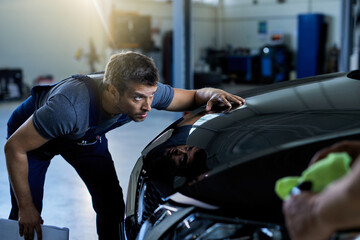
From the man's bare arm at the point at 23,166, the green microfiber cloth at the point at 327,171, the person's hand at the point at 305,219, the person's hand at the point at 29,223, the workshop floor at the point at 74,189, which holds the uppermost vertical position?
the green microfiber cloth at the point at 327,171

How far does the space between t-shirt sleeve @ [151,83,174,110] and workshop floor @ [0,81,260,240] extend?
93 centimetres

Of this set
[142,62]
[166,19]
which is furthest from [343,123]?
[166,19]

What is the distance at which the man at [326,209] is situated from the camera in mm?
663

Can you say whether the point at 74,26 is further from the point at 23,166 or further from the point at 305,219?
the point at 305,219

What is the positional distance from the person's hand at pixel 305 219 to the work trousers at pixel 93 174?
143 cm

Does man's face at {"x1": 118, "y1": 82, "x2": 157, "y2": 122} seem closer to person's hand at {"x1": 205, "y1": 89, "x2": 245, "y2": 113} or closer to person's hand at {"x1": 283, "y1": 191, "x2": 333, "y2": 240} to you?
person's hand at {"x1": 205, "y1": 89, "x2": 245, "y2": 113}

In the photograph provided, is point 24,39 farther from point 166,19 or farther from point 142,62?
point 142,62

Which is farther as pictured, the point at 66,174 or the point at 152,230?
the point at 66,174

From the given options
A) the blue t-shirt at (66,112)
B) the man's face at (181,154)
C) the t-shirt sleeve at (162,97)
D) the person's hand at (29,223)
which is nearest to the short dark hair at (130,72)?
the blue t-shirt at (66,112)

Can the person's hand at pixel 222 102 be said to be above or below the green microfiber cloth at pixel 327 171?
below

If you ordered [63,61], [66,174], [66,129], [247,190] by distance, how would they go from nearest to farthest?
[247,190] → [66,129] → [66,174] → [63,61]

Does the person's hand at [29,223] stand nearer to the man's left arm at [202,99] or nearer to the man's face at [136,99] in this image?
the man's face at [136,99]

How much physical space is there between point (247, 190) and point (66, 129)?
3.05 feet

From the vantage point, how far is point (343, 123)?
1229mm
